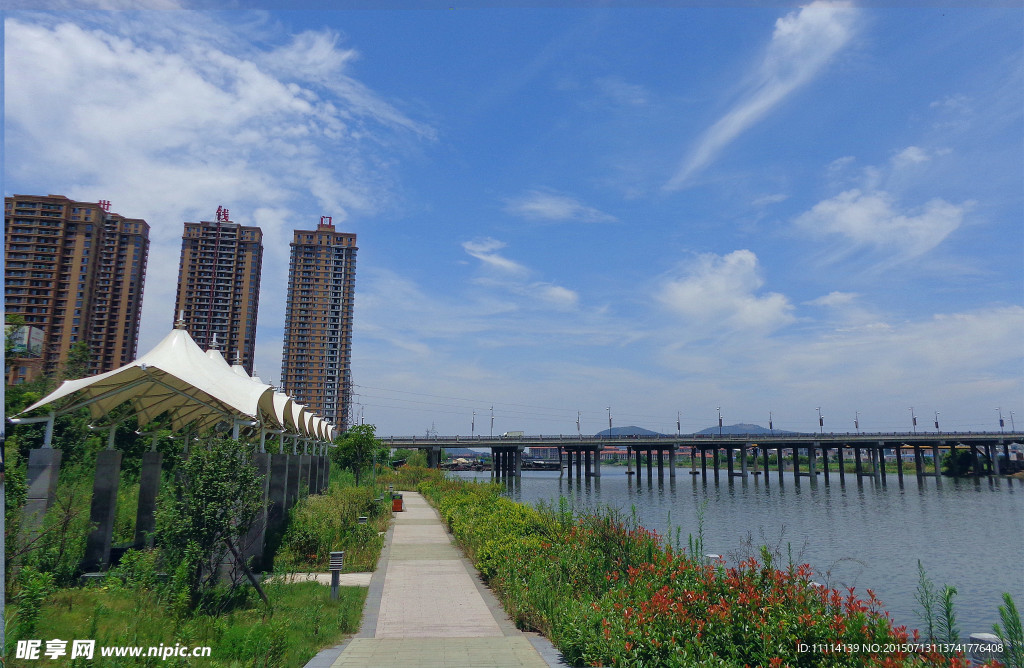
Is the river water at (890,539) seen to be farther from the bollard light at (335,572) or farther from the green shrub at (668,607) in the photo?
the bollard light at (335,572)

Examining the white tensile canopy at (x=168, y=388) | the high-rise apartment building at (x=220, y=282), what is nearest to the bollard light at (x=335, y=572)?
the white tensile canopy at (x=168, y=388)

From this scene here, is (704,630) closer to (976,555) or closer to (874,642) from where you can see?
(874,642)

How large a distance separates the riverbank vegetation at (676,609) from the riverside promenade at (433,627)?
0.47 metres

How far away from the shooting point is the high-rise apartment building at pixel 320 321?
117 meters

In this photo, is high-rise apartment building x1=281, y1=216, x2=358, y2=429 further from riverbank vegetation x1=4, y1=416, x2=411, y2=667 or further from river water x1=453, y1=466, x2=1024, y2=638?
riverbank vegetation x1=4, y1=416, x2=411, y2=667

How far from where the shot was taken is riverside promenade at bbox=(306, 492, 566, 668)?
315 inches

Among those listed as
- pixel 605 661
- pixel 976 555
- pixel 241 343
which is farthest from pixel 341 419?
pixel 605 661

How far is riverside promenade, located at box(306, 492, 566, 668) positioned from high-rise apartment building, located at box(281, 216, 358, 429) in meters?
105

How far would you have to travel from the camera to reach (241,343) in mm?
110312

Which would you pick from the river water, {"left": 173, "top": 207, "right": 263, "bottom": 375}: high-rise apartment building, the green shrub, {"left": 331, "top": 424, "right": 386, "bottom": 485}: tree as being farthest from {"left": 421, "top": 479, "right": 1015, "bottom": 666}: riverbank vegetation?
{"left": 173, "top": 207, "right": 263, "bottom": 375}: high-rise apartment building

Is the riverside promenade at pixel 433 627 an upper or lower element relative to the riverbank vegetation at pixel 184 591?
lower

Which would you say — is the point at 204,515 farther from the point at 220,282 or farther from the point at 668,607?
the point at 220,282

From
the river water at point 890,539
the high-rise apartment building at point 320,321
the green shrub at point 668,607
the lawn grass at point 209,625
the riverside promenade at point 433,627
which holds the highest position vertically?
the high-rise apartment building at point 320,321

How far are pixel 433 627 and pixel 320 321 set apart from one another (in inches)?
4553
